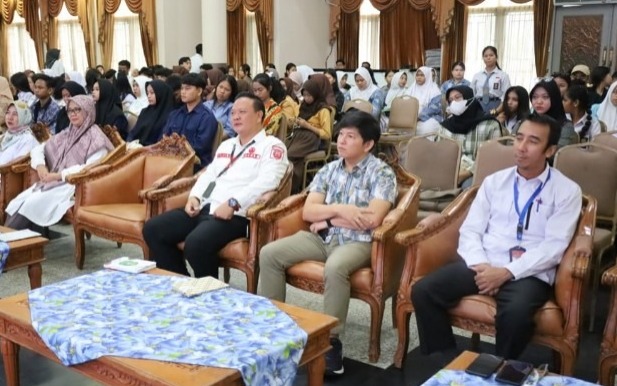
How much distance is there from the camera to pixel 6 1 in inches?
589

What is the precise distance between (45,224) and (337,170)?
84.9 inches

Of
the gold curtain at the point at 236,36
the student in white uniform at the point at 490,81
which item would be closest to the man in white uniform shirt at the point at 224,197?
the student in white uniform at the point at 490,81

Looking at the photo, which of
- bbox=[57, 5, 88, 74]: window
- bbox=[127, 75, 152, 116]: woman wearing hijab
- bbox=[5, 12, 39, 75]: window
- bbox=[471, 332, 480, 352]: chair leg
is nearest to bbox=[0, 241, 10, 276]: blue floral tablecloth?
bbox=[471, 332, 480, 352]: chair leg

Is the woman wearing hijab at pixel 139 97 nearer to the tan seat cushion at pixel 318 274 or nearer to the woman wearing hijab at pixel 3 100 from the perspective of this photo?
the woman wearing hijab at pixel 3 100

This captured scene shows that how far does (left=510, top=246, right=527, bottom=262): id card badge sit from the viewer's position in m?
2.61

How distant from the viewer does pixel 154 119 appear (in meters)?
5.09

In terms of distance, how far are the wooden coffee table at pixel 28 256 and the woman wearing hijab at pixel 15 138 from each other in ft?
6.16

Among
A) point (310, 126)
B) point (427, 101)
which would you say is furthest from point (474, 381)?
point (427, 101)

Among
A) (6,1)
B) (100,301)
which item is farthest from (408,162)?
(6,1)

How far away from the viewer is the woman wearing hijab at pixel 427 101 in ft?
23.7

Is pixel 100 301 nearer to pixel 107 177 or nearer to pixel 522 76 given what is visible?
pixel 107 177

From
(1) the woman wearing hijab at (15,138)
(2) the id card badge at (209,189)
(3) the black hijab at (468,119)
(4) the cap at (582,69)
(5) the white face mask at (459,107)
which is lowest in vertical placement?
(2) the id card badge at (209,189)

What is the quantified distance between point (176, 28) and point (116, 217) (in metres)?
9.25

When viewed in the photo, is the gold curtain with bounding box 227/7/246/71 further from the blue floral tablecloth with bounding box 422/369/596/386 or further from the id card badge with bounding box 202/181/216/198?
the blue floral tablecloth with bounding box 422/369/596/386
